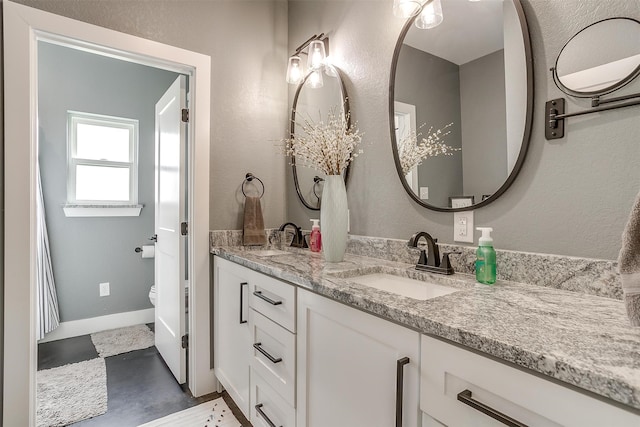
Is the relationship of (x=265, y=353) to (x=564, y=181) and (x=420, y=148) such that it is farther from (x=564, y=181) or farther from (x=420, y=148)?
(x=564, y=181)

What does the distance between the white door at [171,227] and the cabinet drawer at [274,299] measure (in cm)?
77

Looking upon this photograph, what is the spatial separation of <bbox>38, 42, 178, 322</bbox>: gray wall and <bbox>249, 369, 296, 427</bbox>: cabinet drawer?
2110mm

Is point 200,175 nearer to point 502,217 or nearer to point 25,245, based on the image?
point 25,245

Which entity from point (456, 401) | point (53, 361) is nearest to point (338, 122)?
point (456, 401)

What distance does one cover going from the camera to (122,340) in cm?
268

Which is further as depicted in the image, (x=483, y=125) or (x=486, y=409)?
(x=483, y=125)

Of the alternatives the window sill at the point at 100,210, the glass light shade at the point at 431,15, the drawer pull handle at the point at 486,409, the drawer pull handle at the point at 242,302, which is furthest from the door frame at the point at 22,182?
the drawer pull handle at the point at 486,409

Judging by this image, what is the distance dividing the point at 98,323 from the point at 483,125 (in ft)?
11.0

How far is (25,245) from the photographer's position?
146 centimetres

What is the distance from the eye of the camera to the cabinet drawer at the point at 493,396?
0.49 metres

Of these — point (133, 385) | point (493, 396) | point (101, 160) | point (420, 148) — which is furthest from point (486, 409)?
point (101, 160)

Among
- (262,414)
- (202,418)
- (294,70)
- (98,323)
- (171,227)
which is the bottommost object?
(202,418)

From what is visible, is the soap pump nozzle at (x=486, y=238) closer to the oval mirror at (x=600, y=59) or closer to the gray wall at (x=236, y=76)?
the oval mirror at (x=600, y=59)

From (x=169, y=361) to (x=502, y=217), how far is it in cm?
224
